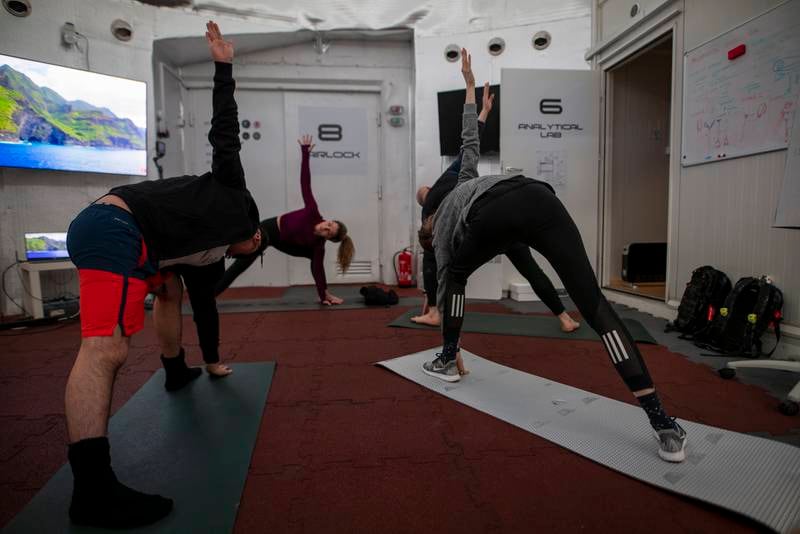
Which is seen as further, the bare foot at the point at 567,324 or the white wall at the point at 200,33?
the white wall at the point at 200,33

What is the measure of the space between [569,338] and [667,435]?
1592mm

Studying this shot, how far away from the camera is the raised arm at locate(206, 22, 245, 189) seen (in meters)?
1.51

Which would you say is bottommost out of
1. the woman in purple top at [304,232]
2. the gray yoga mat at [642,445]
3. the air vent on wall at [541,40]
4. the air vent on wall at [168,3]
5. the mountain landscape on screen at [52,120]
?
the gray yoga mat at [642,445]

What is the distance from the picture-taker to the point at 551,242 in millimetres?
1586

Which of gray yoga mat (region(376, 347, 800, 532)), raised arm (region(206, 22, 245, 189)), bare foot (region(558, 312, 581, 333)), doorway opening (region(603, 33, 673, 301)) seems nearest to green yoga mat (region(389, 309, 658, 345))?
bare foot (region(558, 312, 581, 333))

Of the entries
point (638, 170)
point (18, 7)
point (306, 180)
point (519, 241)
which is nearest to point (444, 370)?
point (519, 241)

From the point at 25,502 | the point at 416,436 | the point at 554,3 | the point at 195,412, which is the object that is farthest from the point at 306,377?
the point at 554,3

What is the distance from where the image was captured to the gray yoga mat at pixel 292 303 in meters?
4.23

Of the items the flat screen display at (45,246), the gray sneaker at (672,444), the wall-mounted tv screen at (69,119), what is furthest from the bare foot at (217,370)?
the wall-mounted tv screen at (69,119)

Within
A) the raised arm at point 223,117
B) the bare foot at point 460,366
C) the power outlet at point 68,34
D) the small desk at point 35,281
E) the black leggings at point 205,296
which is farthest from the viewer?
the power outlet at point 68,34

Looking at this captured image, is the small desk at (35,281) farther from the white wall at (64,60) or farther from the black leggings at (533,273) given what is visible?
the black leggings at (533,273)

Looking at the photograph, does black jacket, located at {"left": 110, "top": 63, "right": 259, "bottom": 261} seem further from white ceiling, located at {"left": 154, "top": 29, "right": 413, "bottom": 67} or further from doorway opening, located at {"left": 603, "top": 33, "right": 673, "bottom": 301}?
white ceiling, located at {"left": 154, "top": 29, "right": 413, "bottom": 67}

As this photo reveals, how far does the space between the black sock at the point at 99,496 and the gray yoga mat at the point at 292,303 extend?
3038 mm

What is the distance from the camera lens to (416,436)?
169 centimetres
